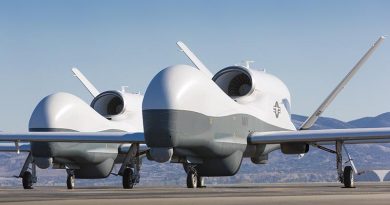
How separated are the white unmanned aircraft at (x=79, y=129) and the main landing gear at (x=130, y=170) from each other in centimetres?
6

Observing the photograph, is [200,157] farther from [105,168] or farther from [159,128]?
[105,168]

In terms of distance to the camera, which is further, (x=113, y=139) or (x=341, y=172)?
(x=113, y=139)

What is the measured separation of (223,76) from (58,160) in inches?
395

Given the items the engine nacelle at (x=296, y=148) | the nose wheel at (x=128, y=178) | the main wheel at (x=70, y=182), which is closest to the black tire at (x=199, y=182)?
the nose wheel at (x=128, y=178)

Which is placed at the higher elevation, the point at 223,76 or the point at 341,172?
the point at 223,76

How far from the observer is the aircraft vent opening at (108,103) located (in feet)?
183

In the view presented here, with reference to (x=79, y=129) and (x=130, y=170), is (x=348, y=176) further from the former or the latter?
(x=79, y=129)

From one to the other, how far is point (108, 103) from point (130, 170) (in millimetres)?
14413

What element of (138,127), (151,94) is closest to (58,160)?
(138,127)

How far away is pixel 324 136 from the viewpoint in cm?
4250

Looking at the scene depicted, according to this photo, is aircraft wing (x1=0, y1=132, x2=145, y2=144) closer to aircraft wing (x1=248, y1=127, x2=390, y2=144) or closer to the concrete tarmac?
aircraft wing (x1=248, y1=127, x2=390, y2=144)

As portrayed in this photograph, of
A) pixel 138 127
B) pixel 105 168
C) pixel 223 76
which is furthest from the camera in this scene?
pixel 138 127

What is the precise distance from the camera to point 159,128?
38.5m

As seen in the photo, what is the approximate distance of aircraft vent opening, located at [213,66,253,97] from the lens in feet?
161
